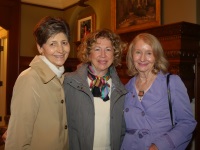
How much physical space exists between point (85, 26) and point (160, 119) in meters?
4.21

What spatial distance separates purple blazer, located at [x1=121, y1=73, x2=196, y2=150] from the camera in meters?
1.95

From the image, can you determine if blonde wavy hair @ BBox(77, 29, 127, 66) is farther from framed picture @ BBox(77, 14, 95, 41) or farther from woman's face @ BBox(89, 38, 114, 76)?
framed picture @ BBox(77, 14, 95, 41)

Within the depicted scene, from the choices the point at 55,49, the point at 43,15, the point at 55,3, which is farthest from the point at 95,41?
the point at 55,3

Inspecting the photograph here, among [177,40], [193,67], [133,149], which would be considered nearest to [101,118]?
[133,149]

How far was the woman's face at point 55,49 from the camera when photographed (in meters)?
1.84

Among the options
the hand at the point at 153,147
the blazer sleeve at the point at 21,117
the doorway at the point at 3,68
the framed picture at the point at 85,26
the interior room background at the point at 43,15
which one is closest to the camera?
the blazer sleeve at the point at 21,117

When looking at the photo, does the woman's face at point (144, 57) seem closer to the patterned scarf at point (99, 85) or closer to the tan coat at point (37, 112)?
the patterned scarf at point (99, 85)

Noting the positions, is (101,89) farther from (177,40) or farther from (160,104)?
(177,40)

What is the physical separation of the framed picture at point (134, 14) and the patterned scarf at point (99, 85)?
1.71 m

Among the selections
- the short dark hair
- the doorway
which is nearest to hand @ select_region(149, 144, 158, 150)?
the short dark hair

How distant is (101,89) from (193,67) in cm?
161

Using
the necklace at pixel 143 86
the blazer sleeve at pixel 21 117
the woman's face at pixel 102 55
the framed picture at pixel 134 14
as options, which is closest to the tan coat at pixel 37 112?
the blazer sleeve at pixel 21 117

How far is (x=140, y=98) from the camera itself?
216 centimetres

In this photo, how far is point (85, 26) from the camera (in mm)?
5773
